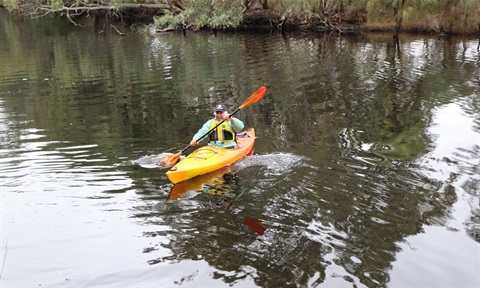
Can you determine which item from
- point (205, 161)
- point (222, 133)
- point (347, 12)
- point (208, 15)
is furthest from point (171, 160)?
point (208, 15)

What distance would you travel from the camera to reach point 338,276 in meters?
7.05

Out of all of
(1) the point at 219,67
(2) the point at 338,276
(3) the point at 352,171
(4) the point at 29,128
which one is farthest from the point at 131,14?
(2) the point at 338,276

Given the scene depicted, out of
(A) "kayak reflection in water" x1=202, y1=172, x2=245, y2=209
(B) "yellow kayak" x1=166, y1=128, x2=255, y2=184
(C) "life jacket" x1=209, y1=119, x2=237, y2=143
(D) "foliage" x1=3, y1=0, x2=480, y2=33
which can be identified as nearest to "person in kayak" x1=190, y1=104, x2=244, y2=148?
(C) "life jacket" x1=209, y1=119, x2=237, y2=143

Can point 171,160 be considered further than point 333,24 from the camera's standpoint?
No

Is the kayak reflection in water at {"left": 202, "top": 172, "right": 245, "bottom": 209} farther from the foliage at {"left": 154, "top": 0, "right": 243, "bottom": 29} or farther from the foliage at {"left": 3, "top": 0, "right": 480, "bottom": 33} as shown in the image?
the foliage at {"left": 154, "top": 0, "right": 243, "bottom": 29}

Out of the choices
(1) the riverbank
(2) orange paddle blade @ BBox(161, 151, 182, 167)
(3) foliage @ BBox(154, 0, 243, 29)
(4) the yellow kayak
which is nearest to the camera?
(4) the yellow kayak

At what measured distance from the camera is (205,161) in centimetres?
1077

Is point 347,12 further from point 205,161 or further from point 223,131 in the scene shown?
point 205,161

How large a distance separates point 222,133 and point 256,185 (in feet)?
6.63

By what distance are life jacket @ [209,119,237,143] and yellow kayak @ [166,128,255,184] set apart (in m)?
0.32

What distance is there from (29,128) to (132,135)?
3473mm

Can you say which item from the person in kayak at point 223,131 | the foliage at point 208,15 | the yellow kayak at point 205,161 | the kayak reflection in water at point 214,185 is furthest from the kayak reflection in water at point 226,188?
the foliage at point 208,15

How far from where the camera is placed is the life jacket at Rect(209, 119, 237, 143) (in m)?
11.6

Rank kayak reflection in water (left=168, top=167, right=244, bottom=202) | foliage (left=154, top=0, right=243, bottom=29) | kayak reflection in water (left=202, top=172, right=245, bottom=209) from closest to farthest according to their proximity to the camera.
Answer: kayak reflection in water (left=202, top=172, right=245, bottom=209)
kayak reflection in water (left=168, top=167, right=244, bottom=202)
foliage (left=154, top=0, right=243, bottom=29)
